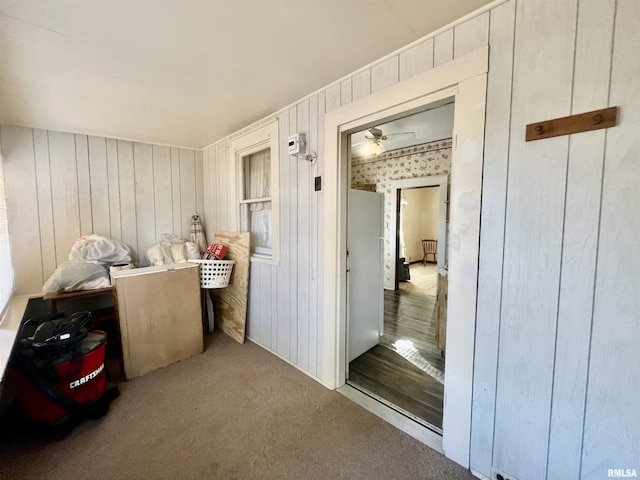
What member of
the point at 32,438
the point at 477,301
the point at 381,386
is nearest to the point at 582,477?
the point at 477,301

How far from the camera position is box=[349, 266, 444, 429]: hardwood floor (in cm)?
194

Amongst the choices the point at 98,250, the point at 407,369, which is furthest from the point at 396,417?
the point at 98,250

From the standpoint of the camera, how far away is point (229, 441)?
159 centimetres

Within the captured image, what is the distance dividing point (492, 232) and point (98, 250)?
11.3 ft

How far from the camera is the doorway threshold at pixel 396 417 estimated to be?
5.22ft

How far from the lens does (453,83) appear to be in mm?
1317

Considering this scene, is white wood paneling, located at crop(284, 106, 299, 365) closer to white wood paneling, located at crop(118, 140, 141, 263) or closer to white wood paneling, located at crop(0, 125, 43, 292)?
white wood paneling, located at crop(118, 140, 141, 263)

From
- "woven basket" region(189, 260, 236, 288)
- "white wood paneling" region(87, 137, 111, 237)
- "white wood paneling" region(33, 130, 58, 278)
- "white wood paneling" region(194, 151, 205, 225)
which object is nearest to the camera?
"white wood paneling" region(33, 130, 58, 278)

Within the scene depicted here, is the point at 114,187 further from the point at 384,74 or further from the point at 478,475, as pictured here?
the point at 478,475

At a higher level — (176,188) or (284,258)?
(176,188)

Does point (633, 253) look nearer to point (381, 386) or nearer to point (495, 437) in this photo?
point (495, 437)

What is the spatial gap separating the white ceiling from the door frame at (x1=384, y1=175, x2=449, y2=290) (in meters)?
2.52

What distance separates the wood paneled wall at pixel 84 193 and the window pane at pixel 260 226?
1108mm

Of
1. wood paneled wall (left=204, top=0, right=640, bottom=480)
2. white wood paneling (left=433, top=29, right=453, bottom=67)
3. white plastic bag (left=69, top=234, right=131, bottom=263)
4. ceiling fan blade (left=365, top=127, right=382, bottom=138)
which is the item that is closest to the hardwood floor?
wood paneled wall (left=204, top=0, right=640, bottom=480)
